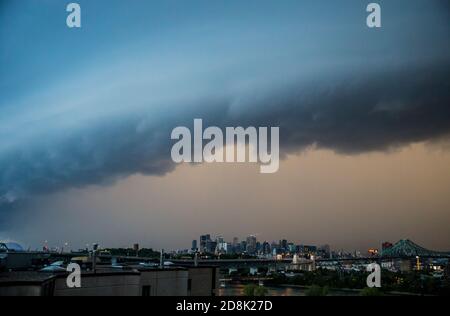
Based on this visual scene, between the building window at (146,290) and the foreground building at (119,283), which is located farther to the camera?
the building window at (146,290)

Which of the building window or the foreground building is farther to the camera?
the building window

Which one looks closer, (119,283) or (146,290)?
(119,283)

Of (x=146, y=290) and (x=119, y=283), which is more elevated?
(x=119, y=283)

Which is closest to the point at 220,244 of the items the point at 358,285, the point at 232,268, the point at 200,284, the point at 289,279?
the point at 232,268

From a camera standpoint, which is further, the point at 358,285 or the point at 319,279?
the point at 319,279
